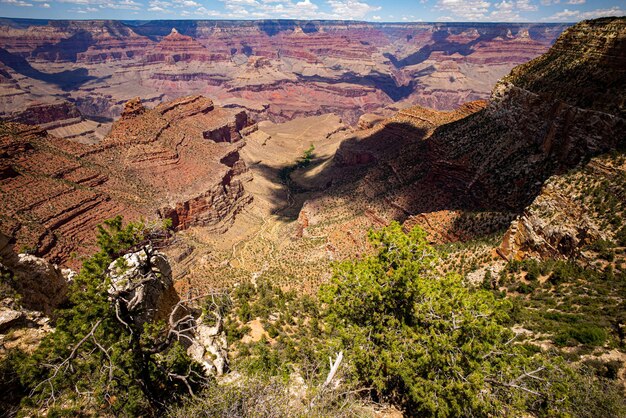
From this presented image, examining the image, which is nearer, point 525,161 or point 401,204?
point 525,161

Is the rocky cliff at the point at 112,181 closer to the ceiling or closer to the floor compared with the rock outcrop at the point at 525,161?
closer to the floor

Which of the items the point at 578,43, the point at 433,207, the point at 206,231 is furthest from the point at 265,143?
the point at 578,43

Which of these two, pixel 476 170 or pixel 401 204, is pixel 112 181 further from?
pixel 476 170

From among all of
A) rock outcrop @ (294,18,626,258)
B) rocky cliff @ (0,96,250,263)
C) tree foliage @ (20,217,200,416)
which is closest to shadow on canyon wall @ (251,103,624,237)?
rock outcrop @ (294,18,626,258)

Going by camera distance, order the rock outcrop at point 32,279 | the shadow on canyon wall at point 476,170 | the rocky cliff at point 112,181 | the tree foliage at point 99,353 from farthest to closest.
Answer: the rocky cliff at point 112,181 < the shadow on canyon wall at point 476,170 < the rock outcrop at point 32,279 < the tree foliage at point 99,353

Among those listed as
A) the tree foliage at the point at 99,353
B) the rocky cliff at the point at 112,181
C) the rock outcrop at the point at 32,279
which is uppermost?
the tree foliage at the point at 99,353

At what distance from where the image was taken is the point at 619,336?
17.3 metres

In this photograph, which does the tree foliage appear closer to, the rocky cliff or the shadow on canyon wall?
the rocky cliff

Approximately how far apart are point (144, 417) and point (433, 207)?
1548 inches

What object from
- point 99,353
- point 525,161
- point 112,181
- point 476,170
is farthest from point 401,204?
point 112,181

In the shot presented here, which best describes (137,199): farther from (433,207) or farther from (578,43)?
(578,43)

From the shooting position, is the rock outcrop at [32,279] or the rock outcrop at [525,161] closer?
the rock outcrop at [32,279]

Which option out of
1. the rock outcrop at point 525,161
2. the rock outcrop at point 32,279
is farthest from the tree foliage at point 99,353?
the rock outcrop at point 525,161

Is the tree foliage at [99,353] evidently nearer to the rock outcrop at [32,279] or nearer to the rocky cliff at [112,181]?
the rock outcrop at [32,279]
